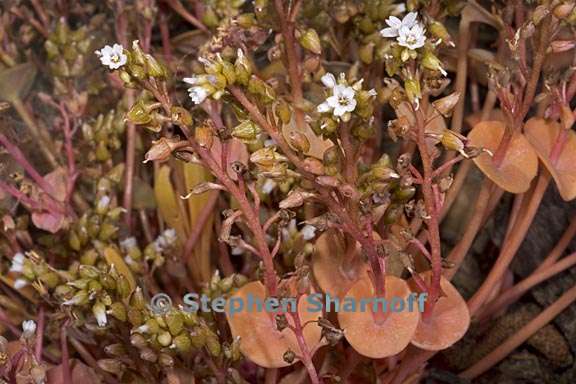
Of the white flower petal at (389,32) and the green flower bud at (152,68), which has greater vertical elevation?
the green flower bud at (152,68)

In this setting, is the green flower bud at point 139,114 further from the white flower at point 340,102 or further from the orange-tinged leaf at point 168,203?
the orange-tinged leaf at point 168,203

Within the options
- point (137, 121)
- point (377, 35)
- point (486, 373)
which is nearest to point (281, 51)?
point (377, 35)

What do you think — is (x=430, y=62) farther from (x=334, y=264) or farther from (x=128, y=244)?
(x=128, y=244)

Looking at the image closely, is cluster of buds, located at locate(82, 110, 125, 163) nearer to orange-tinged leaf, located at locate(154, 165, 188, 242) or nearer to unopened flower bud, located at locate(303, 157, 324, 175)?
orange-tinged leaf, located at locate(154, 165, 188, 242)

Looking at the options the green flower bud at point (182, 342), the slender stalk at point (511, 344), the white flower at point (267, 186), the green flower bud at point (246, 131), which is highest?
the green flower bud at point (246, 131)

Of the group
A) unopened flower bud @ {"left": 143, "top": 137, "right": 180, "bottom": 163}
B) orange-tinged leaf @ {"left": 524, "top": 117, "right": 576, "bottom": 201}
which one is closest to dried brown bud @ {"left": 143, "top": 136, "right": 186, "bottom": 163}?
unopened flower bud @ {"left": 143, "top": 137, "right": 180, "bottom": 163}

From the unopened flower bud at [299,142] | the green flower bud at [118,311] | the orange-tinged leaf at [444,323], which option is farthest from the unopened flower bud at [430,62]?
the green flower bud at [118,311]

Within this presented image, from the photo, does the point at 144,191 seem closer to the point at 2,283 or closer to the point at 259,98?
the point at 2,283
